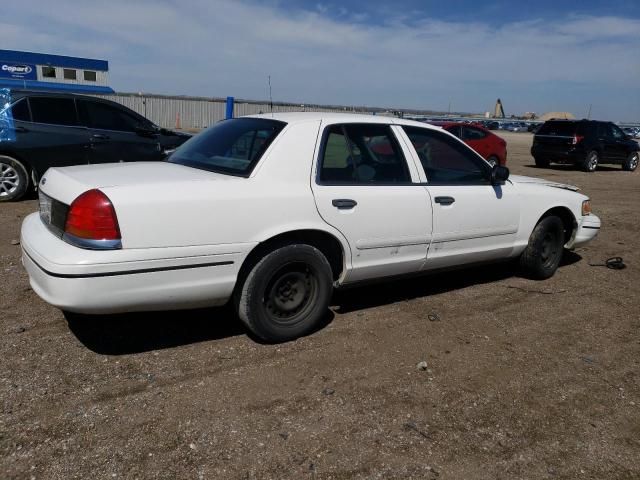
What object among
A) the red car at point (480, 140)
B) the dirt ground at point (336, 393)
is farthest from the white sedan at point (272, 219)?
the red car at point (480, 140)

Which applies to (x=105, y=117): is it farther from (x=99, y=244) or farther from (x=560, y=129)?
(x=560, y=129)

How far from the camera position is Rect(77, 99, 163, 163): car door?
28.0 feet

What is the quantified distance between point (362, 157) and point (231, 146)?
0.97m

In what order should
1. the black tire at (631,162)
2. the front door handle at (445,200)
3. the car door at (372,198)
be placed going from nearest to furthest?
the car door at (372,198) → the front door handle at (445,200) → the black tire at (631,162)

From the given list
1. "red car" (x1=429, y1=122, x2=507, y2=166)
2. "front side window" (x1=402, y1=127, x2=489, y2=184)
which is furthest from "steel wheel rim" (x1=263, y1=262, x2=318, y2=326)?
"red car" (x1=429, y1=122, x2=507, y2=166)

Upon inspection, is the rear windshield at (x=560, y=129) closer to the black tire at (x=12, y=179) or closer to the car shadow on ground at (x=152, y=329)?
the black tire at (x=12, y=179)

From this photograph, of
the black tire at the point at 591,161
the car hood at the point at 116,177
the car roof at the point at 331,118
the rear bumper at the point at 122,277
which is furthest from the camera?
the black tire at the point at 591,161

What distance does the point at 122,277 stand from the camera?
3.04 meters

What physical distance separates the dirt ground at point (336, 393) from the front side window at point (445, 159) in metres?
1.08

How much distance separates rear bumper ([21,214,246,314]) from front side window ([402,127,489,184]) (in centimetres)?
184

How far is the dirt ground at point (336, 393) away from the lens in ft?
8.50

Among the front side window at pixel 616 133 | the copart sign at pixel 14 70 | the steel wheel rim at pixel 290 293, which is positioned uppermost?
the copart sign at pixel 14 70

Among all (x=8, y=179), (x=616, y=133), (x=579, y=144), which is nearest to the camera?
(x=8, y=179)

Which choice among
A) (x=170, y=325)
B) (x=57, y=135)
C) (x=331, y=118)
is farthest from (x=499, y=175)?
(x=57, y=135)
